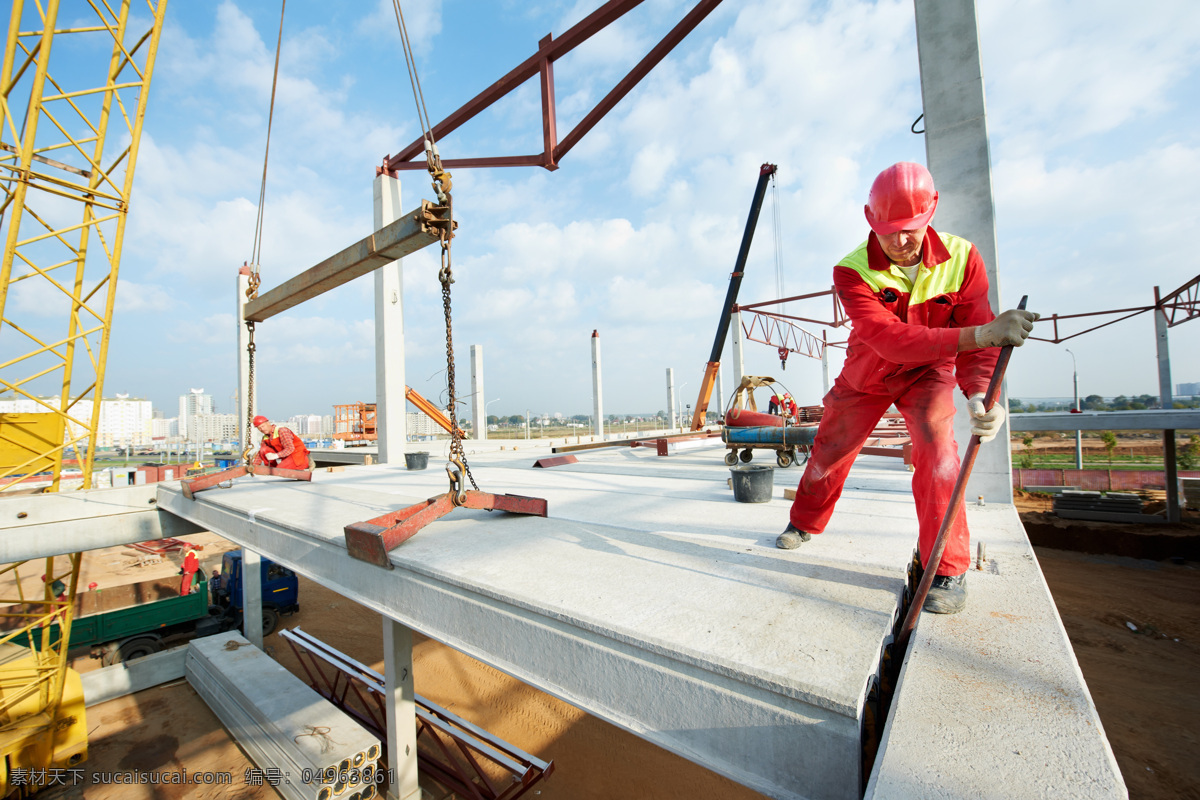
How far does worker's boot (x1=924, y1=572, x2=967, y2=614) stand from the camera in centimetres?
190

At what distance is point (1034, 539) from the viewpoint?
13.8 meters

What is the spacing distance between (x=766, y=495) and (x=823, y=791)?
10.5ft

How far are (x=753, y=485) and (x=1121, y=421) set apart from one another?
12.6 metres

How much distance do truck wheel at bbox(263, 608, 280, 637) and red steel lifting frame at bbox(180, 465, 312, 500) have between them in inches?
244

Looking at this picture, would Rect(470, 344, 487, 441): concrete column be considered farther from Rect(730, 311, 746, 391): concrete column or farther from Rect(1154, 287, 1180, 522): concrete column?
Rect(1154, 287, 1180, 522): concrete column

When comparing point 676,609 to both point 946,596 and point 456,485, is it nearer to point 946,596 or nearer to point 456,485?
point 946,596

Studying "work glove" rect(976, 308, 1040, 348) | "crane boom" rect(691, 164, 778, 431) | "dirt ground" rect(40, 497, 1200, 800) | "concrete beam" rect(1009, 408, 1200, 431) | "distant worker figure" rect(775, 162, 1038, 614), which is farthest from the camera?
"crane boom" rect(691, 164, 778, 431)

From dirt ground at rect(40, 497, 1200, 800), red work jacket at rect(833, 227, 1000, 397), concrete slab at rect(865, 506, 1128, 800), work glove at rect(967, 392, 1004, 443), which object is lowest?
dirt ground at rect(40, 497, 1200, 800)

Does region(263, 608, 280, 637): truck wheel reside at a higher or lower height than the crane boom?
lower

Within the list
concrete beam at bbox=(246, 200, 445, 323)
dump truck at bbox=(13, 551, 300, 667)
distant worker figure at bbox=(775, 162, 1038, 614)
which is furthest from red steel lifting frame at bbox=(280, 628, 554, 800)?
distant worker figure at bbox=(775, 162, 1038, 614)

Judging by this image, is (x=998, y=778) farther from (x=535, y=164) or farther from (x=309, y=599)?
(x=309, y=599)

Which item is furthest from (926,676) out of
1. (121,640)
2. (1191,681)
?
(121,640)

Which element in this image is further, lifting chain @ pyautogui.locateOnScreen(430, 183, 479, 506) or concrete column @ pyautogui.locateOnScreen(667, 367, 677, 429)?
concrete column @ pyautogui.locateOnScreen(667, 367, 677, 429)

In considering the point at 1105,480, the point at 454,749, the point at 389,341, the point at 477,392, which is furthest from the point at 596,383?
the point at 1105,480
